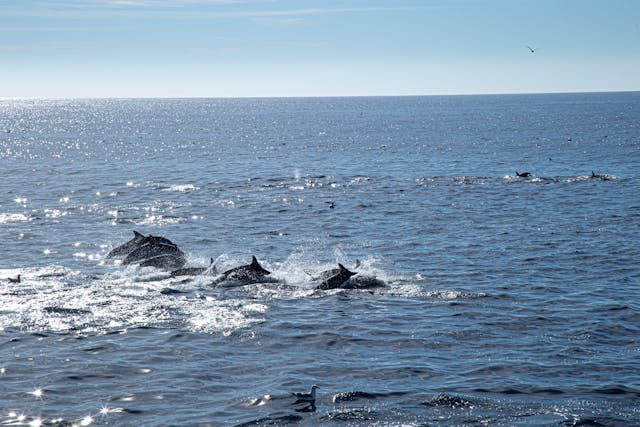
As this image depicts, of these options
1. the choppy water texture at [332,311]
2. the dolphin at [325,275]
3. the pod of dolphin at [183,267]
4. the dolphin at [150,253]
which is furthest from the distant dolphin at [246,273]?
the dolphin at [150,253]

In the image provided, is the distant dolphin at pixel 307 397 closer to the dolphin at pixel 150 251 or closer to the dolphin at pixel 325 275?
the dolphin at pixel 325 275

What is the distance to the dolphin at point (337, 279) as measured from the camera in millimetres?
34594

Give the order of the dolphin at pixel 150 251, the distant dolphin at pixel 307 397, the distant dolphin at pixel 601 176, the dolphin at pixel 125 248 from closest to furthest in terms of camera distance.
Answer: the distant dolphin at pixel 307 397, the dolphin at pixel 150 251, the dolphin at pixel 125 248, the distant dolphin at pixel 601 176

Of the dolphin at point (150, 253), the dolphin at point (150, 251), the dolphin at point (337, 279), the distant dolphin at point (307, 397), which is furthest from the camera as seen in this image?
the dolphin at point (150, 251)

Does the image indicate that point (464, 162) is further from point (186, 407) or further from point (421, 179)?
point (186, 407)

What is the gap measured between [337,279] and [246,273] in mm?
4495

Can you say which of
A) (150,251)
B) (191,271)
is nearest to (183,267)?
(191,271)

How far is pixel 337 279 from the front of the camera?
115 ft

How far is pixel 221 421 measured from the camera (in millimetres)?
19750

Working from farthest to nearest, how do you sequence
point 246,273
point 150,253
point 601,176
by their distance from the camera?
1. point 601,176
2. point 150,253
3. point 246,273

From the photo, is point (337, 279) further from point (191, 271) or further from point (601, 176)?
point (601, 176)

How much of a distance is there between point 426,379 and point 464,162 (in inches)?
3250

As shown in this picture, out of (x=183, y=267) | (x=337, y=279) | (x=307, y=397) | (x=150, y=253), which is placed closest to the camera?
(x=307, y=397)

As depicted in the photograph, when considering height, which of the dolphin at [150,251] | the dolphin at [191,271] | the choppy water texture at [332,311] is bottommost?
the choppy water texture at [332,311]
